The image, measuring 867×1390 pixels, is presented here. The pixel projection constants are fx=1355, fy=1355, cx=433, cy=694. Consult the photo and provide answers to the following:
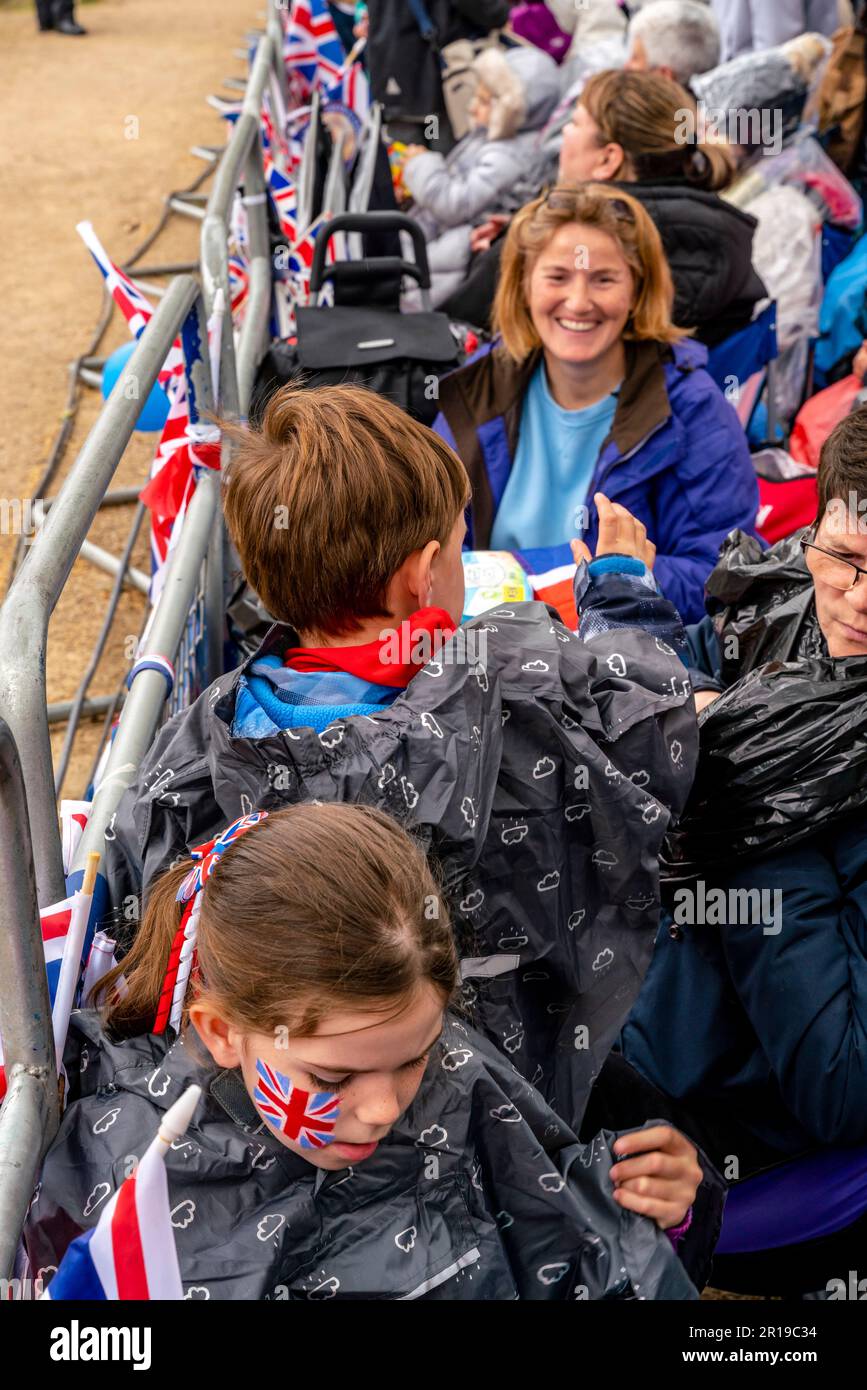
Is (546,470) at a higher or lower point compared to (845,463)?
lower

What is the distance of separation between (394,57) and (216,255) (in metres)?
3.94

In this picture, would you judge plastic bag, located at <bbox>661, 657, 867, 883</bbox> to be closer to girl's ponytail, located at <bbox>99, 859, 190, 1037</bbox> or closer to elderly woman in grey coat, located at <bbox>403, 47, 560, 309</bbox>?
girl's ponytail, located at <bbox>99, 859, 190, 1037</bbox>

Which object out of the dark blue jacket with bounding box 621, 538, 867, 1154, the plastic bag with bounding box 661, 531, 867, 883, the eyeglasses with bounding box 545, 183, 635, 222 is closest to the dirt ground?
the eyeglasses with bounding box 545, 183, 635, 222

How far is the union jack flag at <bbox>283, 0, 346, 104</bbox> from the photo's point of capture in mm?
6516

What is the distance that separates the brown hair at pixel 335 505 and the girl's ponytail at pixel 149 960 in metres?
0.41

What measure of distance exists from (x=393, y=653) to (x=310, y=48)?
5.66 metres

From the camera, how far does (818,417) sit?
4.50m

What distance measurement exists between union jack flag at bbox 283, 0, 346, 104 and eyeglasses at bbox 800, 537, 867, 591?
533cm

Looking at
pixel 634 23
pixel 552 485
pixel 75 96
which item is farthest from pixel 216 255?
pixel 75 96

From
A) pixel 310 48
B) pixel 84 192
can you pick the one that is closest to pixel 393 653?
pixel 310 48

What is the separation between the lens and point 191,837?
1695 millimetres

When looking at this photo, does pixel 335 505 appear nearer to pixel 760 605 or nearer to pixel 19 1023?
pixel 19 1023

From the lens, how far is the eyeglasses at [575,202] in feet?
10.1
